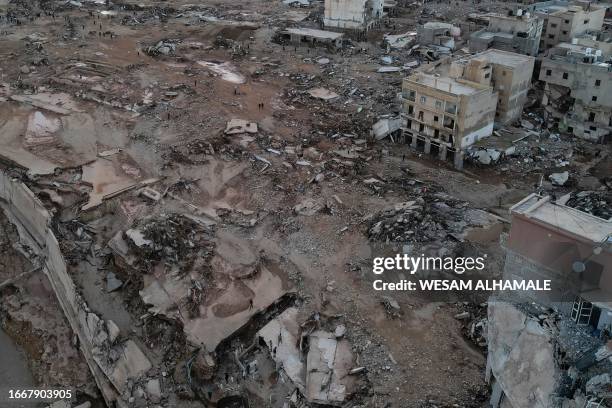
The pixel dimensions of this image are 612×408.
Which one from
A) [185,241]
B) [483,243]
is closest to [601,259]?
[483,243]

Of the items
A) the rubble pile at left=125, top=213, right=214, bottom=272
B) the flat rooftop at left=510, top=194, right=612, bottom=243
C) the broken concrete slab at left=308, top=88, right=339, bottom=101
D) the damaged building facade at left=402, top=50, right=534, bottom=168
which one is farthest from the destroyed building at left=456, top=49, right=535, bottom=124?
the rubble pile at left=125, top=213, right=214, bottom=272

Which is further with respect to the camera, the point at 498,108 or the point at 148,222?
the point at 498,108

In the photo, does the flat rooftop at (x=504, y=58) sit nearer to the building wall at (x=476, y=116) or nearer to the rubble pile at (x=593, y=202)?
the building wall at (x=476, y=116)

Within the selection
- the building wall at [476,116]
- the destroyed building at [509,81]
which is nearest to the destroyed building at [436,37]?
the destroyed building at [509,81]

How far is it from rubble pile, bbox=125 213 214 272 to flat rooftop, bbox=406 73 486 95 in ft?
39.4

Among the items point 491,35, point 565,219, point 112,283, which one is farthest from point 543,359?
point 491,35

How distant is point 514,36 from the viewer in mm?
32875

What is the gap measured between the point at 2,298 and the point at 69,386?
517 cm

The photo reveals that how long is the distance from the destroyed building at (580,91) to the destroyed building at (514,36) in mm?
2764

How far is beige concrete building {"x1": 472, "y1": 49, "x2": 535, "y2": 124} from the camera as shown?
27.1m

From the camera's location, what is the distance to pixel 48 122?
94.6ft

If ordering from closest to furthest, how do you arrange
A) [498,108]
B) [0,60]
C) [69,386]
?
[69,386] < [498,108] < [0,60]

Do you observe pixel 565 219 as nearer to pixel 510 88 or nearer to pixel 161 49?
pixel 510 88

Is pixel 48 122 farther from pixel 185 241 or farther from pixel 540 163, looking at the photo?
pixel 540 163
